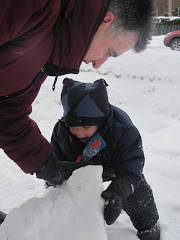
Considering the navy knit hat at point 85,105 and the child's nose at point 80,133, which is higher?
the navy knit hat at point 85,105

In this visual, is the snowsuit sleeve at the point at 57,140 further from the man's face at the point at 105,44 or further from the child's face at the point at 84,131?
the man's face at the point at 105,44

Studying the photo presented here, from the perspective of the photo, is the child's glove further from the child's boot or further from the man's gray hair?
the man's gray hair

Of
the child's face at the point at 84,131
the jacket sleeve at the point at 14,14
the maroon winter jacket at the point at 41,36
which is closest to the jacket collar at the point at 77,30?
the maroon winter jacket at the point at 41,36

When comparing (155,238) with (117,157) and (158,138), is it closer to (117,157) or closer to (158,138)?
(117,157)

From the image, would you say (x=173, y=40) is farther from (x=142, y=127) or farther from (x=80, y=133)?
(x=80, y=133)

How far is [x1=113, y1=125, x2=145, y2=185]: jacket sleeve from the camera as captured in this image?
1748 millimetres

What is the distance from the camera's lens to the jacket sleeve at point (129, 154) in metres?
1.75

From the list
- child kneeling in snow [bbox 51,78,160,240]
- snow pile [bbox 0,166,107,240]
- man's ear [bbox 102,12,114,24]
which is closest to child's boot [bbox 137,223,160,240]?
child kneeling in snow [bbox 51,78,160,240]

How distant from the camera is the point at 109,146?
1820 millimetres

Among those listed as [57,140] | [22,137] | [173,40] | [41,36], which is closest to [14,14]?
[41,36]

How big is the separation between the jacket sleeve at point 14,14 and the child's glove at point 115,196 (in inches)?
41.2

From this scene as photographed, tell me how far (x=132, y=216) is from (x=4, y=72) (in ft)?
4.61

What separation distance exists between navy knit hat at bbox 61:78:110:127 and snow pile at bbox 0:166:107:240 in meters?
0.32

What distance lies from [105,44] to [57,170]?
88 cm
